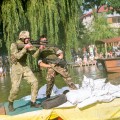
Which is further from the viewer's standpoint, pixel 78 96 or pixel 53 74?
pixel 53 74

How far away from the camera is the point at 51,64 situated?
8742 mm

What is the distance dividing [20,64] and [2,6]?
369 inches

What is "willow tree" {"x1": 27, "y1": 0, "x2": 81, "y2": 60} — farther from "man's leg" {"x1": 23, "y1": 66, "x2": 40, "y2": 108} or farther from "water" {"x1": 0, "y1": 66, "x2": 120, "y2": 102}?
"man's leg" {"x1": 23, "y1": 66, "x2": 40, "y2": 108}

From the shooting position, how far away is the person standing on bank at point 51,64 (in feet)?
28.6

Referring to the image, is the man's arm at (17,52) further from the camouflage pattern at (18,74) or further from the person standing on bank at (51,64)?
the person standing on bank at (51,64)

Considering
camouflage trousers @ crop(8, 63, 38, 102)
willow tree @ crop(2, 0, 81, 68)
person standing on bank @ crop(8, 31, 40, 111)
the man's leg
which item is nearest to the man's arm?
person standing on bank @ crop(8, 31, 40, 111)

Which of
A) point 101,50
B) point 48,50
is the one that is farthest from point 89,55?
point 48,50

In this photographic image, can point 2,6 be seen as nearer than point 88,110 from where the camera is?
No

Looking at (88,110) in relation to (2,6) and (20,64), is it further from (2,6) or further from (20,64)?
(2,6)

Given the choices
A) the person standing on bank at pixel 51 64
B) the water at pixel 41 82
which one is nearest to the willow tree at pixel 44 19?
the water at pixel 41 82

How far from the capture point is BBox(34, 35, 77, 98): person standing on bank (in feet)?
28.6

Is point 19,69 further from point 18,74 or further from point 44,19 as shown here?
point 44,19

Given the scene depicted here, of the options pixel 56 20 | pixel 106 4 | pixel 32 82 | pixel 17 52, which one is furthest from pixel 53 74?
pixel 106 4

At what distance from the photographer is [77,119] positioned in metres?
7.44
